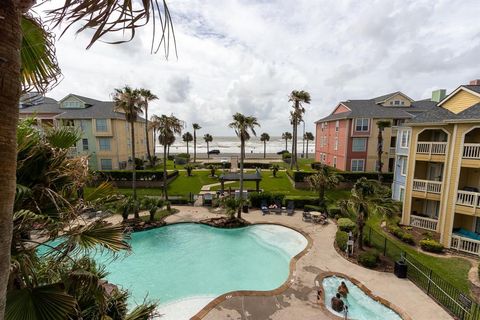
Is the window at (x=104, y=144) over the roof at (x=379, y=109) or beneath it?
beneath

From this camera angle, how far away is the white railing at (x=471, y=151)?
47.5 feet

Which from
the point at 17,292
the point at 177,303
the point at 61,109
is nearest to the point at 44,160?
the point at 17,292

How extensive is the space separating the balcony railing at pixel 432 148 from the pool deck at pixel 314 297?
1019 centimetres

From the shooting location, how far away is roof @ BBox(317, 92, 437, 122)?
33062 millimetres

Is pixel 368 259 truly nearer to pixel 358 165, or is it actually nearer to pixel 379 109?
pixel 358 165

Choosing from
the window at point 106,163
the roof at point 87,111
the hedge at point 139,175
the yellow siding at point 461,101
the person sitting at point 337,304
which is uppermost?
the roof at point 87,111

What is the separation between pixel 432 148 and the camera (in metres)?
17.4

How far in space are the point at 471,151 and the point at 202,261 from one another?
1839cm

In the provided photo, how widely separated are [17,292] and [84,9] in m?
3.47

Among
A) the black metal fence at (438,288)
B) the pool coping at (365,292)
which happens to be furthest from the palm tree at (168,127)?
the black metal fence at (438,288)

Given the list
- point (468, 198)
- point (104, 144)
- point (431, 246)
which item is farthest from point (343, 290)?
point (104, 144)

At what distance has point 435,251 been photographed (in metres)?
14.8

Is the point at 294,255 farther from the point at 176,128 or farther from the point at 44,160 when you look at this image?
the point at 176,128

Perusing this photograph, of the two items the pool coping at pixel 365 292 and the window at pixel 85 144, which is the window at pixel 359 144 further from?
the window at pixel 85 144
